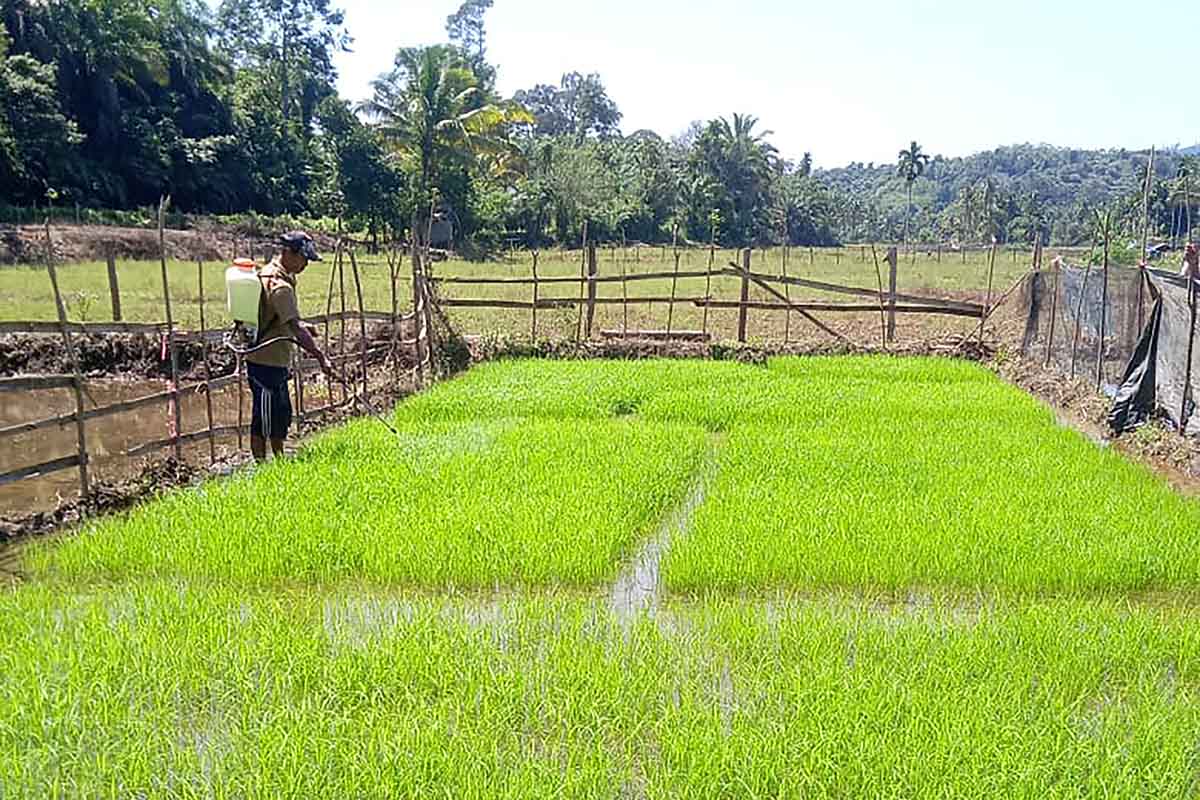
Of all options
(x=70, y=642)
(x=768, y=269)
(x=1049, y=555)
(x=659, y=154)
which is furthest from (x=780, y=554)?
(x=659, y=154)

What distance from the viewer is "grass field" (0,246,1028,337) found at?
44.8ft

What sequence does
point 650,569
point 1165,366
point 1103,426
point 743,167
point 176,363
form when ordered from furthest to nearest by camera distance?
point 743,167
point 1103,426
point 1165,366
point 176,363
point 650,569

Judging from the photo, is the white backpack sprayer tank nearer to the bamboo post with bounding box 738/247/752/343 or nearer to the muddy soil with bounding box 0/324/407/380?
the muddy soil with bounding box 0/324/407/380

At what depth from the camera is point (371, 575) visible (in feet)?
15.4

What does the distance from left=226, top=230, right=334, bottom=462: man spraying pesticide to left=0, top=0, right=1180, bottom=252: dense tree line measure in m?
10.8

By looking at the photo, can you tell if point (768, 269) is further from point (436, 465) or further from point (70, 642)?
point (70, 642)

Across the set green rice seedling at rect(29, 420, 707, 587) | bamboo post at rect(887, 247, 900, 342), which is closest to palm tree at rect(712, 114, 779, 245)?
bamboo post at rect(887, 247, 900, 342)

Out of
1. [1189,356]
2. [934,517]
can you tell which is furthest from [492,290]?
[934,517]

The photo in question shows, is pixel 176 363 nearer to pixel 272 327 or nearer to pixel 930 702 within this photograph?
pixel 272 327

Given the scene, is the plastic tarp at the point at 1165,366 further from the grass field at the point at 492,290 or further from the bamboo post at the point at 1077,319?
the grass field at the point at 492,290

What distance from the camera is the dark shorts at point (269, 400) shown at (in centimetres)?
646

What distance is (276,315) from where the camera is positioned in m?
6.43

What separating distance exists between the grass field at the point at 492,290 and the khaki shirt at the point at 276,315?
658 centimetres

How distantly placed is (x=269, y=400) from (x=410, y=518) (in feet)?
6.14
